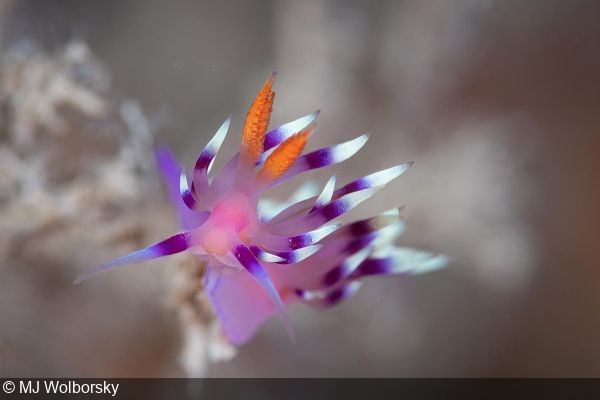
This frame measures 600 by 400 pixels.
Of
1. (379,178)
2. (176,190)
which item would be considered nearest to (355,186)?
(379,178)

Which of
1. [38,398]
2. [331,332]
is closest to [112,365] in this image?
[38,398]

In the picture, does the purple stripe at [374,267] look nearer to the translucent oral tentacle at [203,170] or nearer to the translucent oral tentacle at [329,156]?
the translucent oral tentacle at [329,156]

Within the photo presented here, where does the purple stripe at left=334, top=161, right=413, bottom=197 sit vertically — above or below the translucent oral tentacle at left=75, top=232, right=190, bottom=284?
above

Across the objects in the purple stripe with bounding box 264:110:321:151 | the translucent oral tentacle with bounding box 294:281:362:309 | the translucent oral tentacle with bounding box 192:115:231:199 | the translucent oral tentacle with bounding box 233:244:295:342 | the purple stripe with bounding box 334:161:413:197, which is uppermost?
the purple stripe with bounding box 264:110:321:151

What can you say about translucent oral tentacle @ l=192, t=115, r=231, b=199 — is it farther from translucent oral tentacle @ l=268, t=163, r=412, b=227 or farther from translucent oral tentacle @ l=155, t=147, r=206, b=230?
translucent oral tentacle @ l=268, t=163, r=412, b=227

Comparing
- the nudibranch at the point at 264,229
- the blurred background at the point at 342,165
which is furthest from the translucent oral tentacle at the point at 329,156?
the blurred background at the point at 342,165

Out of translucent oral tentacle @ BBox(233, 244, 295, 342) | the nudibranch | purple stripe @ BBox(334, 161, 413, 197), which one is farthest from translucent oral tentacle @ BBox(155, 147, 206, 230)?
purple stripe @ BBox(334, 161, 413, 197)

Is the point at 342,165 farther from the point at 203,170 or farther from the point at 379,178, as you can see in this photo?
the point at 203,170
